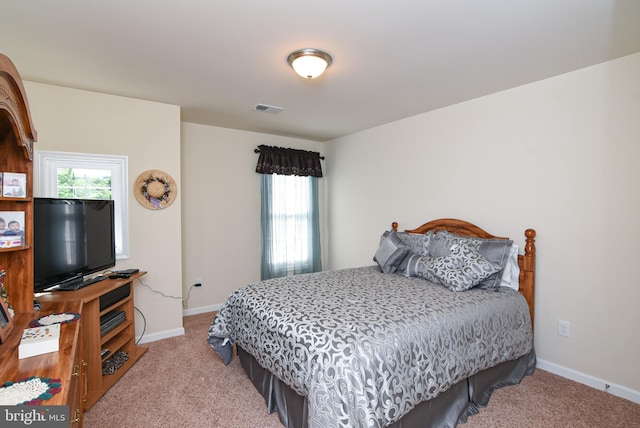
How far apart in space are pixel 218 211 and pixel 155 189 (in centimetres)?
116

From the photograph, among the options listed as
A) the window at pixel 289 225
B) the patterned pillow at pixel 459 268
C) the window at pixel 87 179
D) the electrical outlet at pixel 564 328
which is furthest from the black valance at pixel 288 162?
the electrical outlet at pixel 564 328

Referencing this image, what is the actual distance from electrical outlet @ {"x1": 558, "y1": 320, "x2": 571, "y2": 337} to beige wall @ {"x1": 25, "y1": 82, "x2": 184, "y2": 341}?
366cm

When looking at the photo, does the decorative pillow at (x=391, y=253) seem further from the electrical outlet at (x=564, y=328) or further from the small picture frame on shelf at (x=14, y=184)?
the small picture frame on shelf at (x=14, y=184)

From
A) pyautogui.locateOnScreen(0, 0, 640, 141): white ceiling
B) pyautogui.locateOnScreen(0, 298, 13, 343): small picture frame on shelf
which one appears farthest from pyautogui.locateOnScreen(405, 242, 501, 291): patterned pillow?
pyautogui.locateOnScreen(0, 298, 13, 343): small picture frame on shelf

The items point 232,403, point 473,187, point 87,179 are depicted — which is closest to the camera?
point 232,403

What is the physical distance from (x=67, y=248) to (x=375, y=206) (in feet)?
11.0

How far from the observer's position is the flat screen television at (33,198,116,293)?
7.12 feet

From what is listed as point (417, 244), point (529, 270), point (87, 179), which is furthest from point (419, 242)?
point (87, 179)

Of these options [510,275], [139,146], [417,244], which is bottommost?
[510,275]

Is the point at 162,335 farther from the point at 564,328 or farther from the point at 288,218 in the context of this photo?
the point at 564,328

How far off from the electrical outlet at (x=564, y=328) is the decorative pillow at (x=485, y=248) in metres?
0.61

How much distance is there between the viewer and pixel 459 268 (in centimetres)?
268

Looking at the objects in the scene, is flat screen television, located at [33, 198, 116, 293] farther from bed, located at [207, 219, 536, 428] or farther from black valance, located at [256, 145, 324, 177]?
black valance, located at [256, 145, 324, 177]

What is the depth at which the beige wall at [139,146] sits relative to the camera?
2.89 meters
